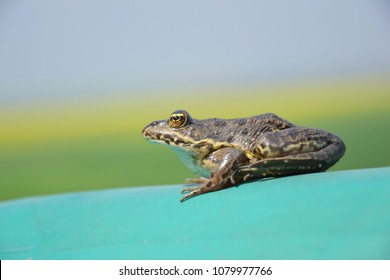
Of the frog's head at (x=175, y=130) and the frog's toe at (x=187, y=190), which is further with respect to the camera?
the frog's head at (x=175, y=130)

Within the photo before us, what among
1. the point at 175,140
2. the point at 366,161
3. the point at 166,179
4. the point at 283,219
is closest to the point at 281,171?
the point at 283,219

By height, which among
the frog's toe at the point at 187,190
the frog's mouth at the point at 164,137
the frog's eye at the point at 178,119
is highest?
the frog's eye at the point at 178,119

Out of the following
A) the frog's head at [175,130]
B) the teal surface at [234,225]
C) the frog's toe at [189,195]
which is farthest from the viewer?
the frog's head at [175,130]

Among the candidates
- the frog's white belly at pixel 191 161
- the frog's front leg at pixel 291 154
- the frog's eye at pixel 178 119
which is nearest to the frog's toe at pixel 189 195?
the frog's front leg at pixel 291 154

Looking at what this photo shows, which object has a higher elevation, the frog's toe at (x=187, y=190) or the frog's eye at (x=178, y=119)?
the frog's eye at (x=178, y=119)

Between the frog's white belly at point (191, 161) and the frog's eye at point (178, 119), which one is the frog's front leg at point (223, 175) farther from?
the frog's eye at point (178, 119)

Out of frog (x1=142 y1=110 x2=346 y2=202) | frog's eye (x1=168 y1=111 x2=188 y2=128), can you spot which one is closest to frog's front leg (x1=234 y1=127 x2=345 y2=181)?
frog (x1=142 y1=110 x2=346 y2=202)

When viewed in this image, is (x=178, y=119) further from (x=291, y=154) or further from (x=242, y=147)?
(x=291, y=154)

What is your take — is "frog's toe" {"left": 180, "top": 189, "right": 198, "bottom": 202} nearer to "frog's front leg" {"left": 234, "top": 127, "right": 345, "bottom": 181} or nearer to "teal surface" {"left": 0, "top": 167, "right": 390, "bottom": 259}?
"teal surface" {"left": 0, "top": 167, "right": 390, "bottom": 259}
